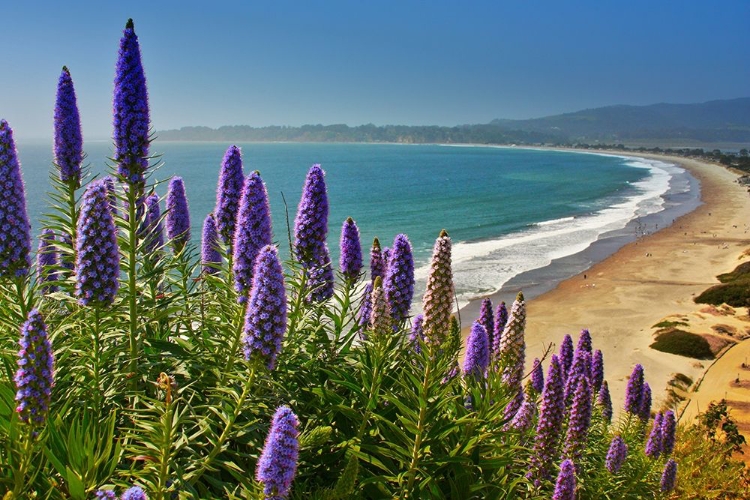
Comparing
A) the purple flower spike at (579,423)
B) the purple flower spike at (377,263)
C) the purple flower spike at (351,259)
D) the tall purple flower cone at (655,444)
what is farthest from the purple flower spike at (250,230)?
the tall purple flower cone at (655,444)

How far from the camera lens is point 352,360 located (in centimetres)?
556

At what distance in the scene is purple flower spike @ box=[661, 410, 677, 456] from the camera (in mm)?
9453

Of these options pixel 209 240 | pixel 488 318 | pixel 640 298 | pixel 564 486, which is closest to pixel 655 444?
pixel 488 318

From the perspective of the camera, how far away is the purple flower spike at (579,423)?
23.8 feet

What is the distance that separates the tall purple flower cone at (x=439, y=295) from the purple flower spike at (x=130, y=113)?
2813 mm

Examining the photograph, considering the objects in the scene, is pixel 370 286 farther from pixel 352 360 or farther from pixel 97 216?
pixel 97 216

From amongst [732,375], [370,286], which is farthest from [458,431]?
[732,375]

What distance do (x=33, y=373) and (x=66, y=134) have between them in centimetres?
356

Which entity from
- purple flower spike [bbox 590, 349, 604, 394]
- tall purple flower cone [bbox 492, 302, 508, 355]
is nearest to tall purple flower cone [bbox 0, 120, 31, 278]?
tall purple flower cone [bbox 492, 302, 508, 355]

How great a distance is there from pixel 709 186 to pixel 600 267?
83.5 metres

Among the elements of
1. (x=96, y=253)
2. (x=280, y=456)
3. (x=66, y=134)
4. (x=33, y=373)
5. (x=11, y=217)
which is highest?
(x=66, y=134)

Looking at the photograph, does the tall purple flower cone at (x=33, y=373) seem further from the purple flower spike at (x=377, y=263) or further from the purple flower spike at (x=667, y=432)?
the purple flower spike at (x=667, y=432)

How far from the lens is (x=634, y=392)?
1017 cm

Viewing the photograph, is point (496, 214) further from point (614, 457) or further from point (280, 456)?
point (280, 456)
